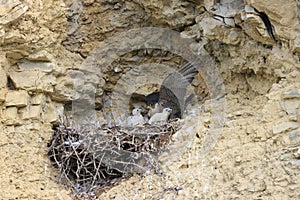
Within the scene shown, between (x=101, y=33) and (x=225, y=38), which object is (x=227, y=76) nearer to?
(x=225, y=38)

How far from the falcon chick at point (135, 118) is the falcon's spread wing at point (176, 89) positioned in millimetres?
246

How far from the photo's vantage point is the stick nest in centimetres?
517

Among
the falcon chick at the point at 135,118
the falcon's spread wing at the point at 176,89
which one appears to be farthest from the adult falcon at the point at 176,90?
the falcon chick at the point at 135,118

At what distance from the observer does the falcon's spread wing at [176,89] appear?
5777 mm

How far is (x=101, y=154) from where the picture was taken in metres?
5.29

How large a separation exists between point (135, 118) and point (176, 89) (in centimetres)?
49

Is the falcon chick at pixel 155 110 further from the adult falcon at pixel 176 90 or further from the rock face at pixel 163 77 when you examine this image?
the rock face at pixel 163 77

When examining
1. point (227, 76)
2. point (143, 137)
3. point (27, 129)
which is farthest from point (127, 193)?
point (227, 76)

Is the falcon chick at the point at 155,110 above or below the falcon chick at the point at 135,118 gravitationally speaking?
above

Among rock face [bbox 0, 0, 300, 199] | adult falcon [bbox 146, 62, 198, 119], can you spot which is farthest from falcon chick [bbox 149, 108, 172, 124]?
rock face [bbox 0, 0, 300, 199]

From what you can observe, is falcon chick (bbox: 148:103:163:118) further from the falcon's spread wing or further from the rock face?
the rock face

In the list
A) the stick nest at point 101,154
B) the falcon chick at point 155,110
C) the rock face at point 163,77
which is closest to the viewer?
the rock face at point 163,77

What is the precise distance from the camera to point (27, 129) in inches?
205

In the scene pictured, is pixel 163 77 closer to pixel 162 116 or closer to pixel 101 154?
pixel 162 116
